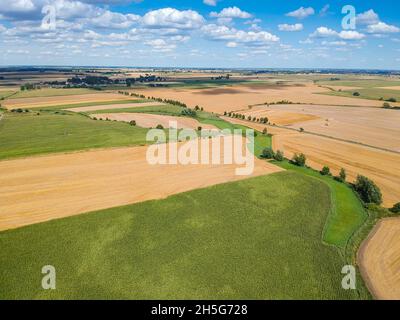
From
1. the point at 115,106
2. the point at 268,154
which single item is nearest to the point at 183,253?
the point at 268,154

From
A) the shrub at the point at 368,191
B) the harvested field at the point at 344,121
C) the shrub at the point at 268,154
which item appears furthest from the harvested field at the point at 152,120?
the shrub at the point at 368,191

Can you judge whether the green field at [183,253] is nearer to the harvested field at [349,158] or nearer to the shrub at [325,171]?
the shrub at [325,171]

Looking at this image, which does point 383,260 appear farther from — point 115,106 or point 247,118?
point 115,106

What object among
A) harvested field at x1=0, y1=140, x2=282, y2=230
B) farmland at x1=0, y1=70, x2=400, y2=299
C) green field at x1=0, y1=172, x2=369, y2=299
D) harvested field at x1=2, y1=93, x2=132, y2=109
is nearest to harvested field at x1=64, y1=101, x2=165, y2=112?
harvested field at x1=2, y1=93, x2=132, y2=109

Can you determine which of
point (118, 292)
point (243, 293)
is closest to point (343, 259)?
point (243, 293)

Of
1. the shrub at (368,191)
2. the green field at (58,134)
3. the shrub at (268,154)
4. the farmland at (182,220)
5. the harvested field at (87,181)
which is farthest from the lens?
the green field at (58,134)
